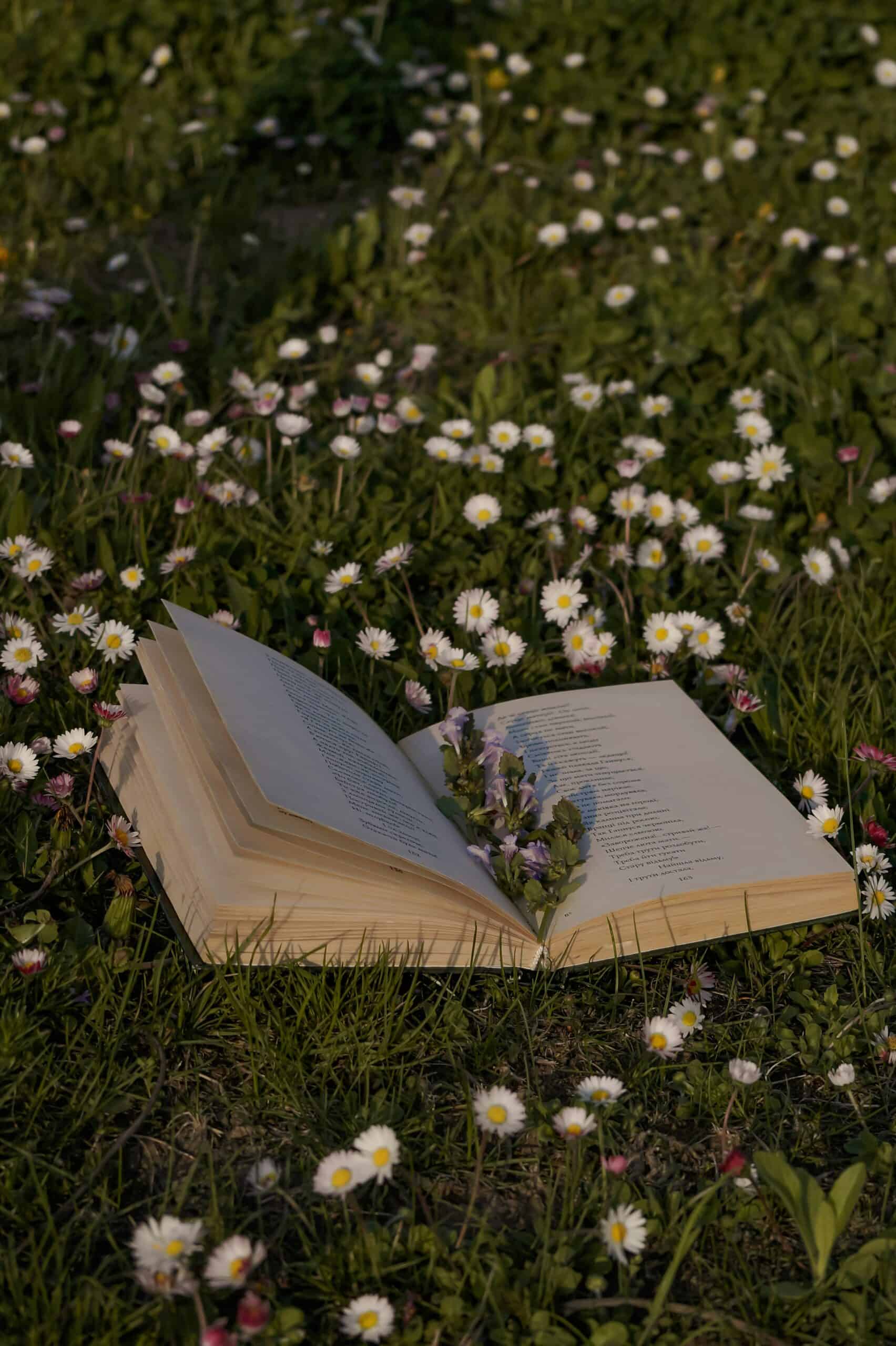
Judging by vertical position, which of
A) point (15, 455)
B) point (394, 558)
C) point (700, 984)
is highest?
point (15, 455)

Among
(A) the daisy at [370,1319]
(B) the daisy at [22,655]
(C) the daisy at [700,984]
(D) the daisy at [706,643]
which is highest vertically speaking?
(B) the daisy at [22,655]

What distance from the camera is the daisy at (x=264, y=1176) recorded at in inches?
56.9

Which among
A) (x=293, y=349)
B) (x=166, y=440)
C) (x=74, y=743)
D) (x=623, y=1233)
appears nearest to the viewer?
(x=623, y=1233)

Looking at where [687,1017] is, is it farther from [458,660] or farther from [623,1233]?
[458,660]

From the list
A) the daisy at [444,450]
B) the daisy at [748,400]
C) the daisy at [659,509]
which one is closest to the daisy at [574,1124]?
the daisy at [659,509]

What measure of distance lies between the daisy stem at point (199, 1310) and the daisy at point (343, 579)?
1278 millimetres

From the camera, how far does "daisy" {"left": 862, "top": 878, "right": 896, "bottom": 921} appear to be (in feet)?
6.05

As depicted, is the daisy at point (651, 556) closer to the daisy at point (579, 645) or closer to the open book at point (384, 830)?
the daisy at point (579, 645)

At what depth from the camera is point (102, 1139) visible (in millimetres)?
1530

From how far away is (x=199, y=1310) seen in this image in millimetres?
1257

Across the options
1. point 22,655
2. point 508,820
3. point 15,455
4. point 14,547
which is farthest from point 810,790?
point 15,455

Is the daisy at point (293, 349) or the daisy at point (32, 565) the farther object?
the daisy at point (293, 349)

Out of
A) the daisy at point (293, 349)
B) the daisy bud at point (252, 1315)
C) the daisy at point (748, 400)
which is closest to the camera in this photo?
the daisy bud at point (252, 1315)

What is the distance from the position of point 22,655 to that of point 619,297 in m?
1.90
